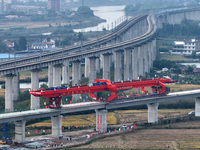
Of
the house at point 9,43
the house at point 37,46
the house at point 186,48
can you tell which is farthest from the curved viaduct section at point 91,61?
the house at point 9,43

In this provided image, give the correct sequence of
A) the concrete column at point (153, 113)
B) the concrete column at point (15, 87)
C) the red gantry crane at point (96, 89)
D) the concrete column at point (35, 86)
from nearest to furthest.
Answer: the red gantry crane at point (96, 89), the concrete column at point (153, 113), the concrete column at point (35, 86), the concrete column at point (15, 87)

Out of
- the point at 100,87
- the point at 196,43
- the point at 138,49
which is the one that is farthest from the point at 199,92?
the point at 196,43

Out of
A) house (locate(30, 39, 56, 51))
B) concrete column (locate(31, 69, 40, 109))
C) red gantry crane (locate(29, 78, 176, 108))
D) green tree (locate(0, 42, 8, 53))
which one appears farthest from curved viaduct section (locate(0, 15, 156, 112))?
green tree (locate(0, 42, 8, 53))

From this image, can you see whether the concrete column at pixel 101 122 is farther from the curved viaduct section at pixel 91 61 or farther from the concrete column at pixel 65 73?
the concrete column at pixel 65 73

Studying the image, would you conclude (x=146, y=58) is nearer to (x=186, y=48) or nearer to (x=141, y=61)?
(x=141, y=61)

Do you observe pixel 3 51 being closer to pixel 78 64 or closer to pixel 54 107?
pixel 78 64

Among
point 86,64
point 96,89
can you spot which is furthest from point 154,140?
point 86,64

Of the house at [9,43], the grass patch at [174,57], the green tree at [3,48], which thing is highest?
the house at [9,43]

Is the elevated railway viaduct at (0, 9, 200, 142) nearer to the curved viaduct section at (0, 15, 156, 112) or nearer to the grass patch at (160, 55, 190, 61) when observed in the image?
the curved viaduct section at (0, 15, 156, 112)
